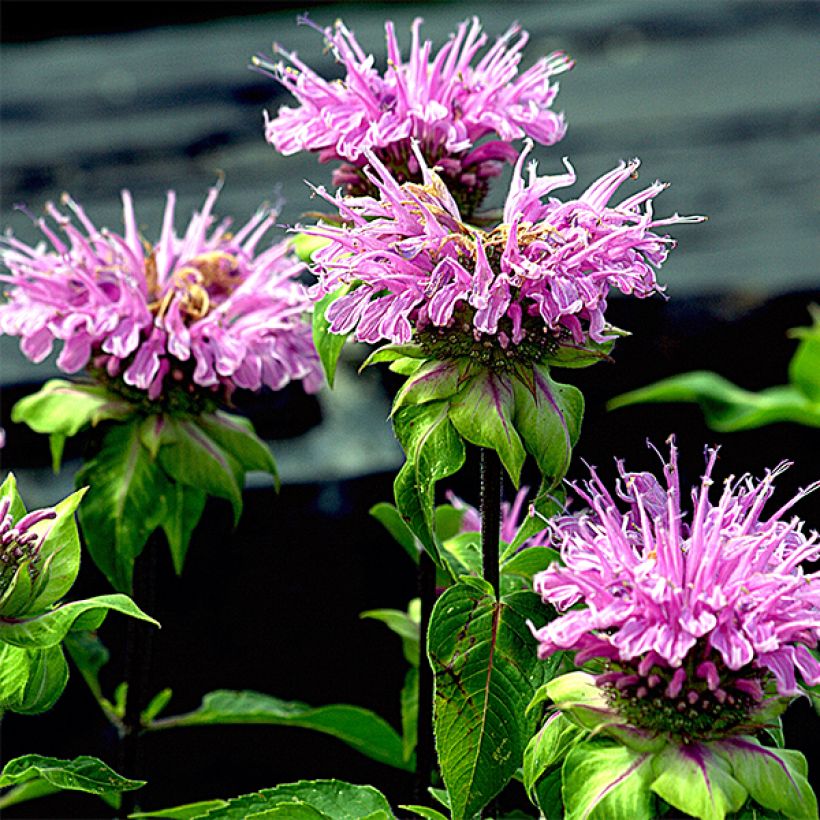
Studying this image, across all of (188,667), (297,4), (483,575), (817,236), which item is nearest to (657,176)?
(817,236)

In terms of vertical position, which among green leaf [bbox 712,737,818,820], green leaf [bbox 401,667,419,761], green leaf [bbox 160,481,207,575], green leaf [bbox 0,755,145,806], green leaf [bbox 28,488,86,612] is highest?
green leaf [bbox 28,488,86,612]

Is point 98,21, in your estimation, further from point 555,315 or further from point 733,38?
point 555,315

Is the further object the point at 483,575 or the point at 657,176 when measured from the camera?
the point at 657,176

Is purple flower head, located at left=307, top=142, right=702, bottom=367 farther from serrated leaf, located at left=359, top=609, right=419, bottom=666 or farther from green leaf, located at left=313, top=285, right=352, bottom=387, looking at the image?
serrated leaf, located at left=359, top=609, right=419, bottom=666

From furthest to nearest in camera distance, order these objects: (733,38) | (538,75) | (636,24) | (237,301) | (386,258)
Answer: (636,24) < (733,38) < (237,301) < (538,75) < (386,258)

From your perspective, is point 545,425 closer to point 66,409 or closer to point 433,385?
point 433,385

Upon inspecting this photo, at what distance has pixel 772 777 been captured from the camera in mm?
804

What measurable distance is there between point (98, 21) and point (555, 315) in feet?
16.9

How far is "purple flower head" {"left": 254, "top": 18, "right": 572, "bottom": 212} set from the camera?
105 centimetres

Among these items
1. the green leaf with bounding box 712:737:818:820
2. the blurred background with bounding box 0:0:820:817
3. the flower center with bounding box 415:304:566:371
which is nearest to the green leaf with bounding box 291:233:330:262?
the flower center with bounding box 415:304:566:371

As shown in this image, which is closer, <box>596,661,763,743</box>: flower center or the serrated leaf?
<box>596,661,763,743</box>: flower center

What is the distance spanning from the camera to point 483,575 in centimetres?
98

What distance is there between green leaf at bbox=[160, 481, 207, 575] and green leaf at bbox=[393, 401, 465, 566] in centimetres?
33

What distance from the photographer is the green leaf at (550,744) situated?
87 cm
